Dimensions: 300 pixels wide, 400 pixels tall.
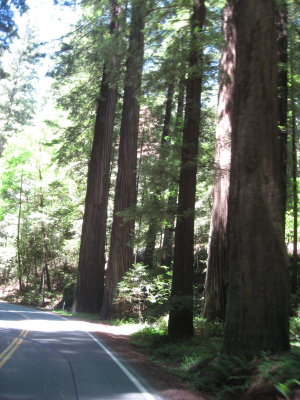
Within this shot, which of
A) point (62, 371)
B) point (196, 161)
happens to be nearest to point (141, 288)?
point (196, 161)

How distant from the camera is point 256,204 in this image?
732cm

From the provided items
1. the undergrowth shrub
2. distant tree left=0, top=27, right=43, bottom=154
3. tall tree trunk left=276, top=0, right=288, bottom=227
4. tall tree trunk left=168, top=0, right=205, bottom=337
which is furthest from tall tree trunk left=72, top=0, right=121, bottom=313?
distant tree left=0, top=27, right=43, bottom=154

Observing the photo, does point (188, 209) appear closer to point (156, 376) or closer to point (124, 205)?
point (156, 376)

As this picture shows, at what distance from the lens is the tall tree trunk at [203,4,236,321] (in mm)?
12016

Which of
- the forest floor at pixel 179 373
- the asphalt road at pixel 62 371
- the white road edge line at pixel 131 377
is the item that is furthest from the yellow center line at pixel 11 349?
the forest floor at pixel 179 373

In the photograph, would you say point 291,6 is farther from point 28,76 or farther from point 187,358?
point 28,76

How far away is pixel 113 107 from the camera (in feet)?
73.7

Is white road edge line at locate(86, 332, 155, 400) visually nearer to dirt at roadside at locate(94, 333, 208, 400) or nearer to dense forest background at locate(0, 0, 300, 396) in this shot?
dirt at roadside at locate(94, 333, 208, 400)

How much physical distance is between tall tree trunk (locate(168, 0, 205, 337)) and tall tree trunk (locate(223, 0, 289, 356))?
3.19 metres

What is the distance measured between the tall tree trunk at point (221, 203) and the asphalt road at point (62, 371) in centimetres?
351

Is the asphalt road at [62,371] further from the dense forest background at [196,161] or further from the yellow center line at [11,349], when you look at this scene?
the dense forest background at [196,161]

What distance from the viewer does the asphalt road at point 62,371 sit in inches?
245

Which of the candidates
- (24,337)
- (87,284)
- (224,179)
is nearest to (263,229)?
(224,179)

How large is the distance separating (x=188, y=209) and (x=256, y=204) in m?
3.80
